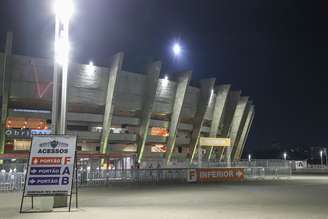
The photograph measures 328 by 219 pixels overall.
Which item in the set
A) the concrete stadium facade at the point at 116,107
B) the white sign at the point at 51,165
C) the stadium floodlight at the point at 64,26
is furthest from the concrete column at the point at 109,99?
the white sign at the point at 51,165

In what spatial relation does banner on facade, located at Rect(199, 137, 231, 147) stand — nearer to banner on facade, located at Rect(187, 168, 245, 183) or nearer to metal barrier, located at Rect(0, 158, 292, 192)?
metal barrier, located at Rect(0, 158, 292, 192)

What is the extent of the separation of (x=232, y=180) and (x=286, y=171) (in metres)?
11.3

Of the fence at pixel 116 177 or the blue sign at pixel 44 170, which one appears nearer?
the blue sign at pixel 44 170

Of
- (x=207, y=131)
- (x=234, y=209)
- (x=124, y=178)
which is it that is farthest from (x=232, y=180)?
(x=207, y=131)

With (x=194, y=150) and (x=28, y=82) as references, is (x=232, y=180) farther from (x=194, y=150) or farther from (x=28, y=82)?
(x=194, y=150)

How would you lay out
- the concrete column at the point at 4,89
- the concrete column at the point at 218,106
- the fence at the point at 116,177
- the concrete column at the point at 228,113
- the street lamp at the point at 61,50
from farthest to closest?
the concrete column at the point at 228,113, the concrete column at the point at 218,106, the concrete column at the point at 4,89, the fence at the point at 116,177, the street lamp at the point at 61,50

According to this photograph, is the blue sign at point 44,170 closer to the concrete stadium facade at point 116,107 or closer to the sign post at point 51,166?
the sign post at point 51,166

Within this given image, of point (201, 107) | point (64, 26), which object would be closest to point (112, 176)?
point (64, 26)

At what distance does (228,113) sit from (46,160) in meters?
69.1

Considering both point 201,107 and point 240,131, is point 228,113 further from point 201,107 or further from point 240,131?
point 201,107

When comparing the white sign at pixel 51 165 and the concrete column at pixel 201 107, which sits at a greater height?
the concrete column at pixel 201 107

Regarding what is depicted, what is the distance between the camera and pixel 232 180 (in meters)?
36.1

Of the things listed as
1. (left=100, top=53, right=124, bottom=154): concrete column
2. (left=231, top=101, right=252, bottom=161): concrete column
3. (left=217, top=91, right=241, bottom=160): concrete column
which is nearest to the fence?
(left=100, top=53, right=124, bottom=154): concrete column

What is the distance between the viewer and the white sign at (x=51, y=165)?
13.9 meters
